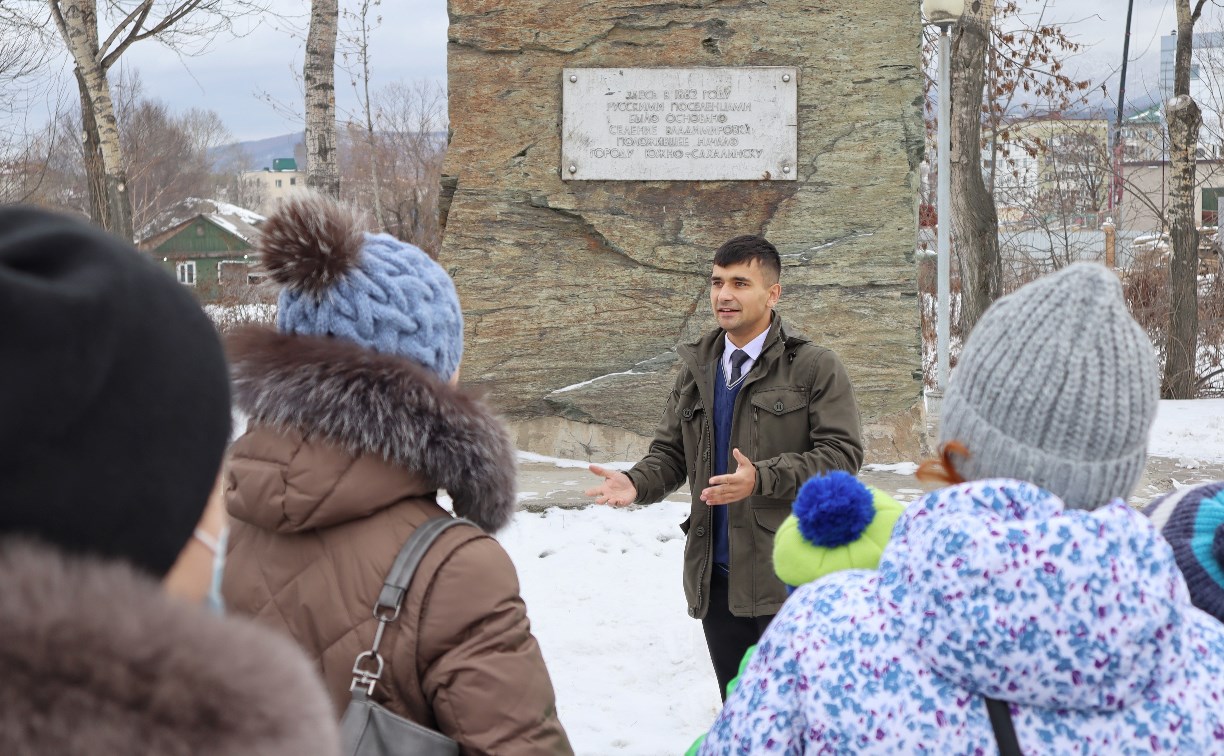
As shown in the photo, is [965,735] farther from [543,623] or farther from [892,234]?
[892,234]

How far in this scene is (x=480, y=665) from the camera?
5.49 feet

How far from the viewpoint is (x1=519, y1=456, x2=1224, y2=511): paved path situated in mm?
6506

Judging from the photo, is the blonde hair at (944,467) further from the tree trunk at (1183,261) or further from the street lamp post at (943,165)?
the tree trunk at (1183,261)

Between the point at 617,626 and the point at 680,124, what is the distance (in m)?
3.68

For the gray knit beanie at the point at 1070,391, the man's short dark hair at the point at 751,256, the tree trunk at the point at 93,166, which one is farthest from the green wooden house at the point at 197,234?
the gray knit beanie at the point at 1070,391

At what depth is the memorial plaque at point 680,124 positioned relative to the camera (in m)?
7.23

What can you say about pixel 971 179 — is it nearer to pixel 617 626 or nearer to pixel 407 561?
pixel 617 626

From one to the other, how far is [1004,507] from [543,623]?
393cm

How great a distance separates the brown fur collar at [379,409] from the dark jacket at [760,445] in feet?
4.63

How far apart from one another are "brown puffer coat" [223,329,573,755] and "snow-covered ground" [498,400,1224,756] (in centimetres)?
238

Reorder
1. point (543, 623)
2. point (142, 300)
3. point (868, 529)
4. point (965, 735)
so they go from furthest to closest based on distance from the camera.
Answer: point (543, 623)
point (868, 529)
point (965, 735)
point (142, 300)

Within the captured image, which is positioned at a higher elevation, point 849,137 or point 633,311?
point 849,137

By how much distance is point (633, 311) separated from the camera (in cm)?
744

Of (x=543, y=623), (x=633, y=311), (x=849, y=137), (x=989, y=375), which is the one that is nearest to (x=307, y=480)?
(x=989, y=375)
